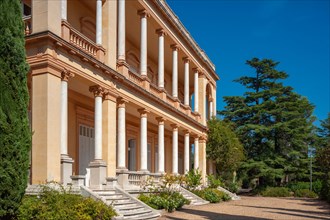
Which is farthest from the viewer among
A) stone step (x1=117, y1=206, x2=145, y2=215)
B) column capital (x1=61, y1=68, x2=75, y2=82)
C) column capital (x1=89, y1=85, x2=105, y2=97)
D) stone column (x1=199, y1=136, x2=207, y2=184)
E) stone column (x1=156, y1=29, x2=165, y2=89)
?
stone column (x1=199, y1=136, x2=207, y2=184)

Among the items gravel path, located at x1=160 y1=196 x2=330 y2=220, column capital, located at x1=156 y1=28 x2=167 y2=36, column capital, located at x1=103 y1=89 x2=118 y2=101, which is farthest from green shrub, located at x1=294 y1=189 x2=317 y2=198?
column capital, located at x1=103 y1=89 x2=118 y2=101

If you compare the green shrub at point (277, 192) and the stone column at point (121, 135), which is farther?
the green shrub at point (277, 192)

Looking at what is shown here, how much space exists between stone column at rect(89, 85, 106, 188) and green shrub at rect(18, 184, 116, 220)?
233 centimetres

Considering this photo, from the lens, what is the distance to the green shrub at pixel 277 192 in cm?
3395

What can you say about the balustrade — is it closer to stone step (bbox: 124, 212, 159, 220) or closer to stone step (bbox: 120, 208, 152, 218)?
stone step (bbox: 120, 208, 152, 218)

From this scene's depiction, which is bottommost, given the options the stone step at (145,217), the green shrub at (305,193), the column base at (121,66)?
the green shrub at (305,193)

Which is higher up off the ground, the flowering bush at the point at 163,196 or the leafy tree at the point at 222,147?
the leafy tree at the point at 222,147

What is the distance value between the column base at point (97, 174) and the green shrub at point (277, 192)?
23.8 m

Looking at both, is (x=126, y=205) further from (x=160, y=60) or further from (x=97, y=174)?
(x=160, y=60)

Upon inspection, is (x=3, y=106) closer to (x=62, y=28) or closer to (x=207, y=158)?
(x=62, y=28)

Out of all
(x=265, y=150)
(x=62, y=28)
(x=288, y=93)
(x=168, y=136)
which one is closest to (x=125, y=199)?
(x=62, y=28)

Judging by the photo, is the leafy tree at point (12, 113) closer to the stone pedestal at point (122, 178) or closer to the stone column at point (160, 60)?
the stone pedestal at point (122, 178)

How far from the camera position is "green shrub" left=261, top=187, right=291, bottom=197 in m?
34.0

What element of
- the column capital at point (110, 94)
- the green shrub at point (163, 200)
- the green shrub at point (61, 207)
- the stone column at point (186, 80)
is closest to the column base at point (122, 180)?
the green shrub at point (163, 200)
